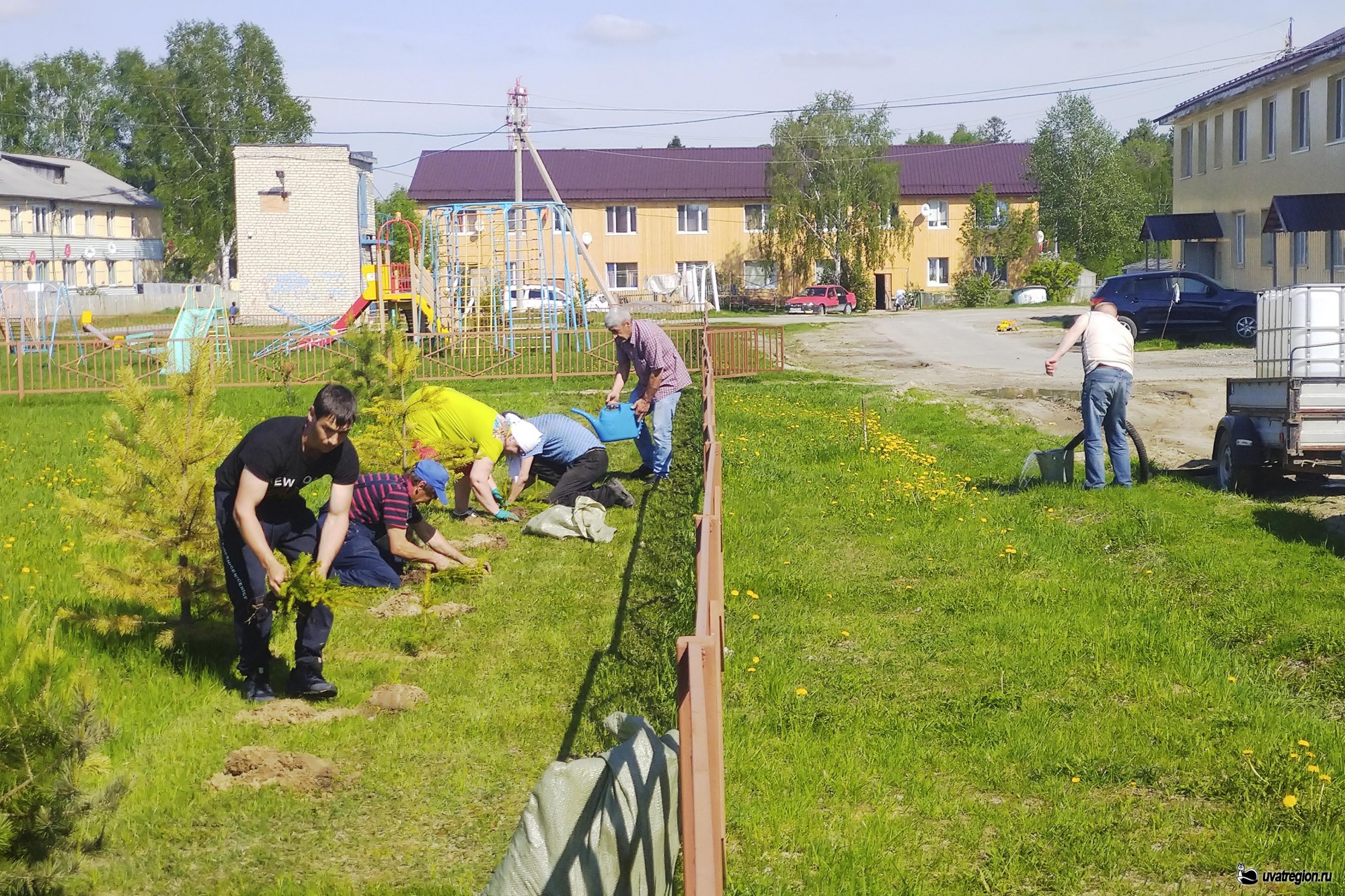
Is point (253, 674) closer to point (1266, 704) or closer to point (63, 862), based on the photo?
point (63, 862)

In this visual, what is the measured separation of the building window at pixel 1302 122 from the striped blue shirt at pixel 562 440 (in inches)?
1045

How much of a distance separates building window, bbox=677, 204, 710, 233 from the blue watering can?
5282 centimetres

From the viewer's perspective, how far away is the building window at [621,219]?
6419 centimetres

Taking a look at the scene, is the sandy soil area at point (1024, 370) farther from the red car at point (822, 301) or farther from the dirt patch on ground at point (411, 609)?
the red car at point (822, 301)

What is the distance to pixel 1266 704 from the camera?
18.6 ft

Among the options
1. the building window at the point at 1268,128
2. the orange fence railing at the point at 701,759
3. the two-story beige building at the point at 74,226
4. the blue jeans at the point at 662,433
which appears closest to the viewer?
the orange fence railing at the point at 701,759

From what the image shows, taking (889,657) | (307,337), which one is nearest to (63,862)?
(889,657)

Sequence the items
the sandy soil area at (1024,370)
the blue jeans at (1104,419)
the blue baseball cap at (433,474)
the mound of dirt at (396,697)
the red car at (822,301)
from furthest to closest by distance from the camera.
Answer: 1. the red car at (822,301)
2. the sandy soil area at (1024,370)
3. the blue jeans at (1104,419)
4. the blue baseball cap at (433,474)
5. the mound of dirt at (396,697)

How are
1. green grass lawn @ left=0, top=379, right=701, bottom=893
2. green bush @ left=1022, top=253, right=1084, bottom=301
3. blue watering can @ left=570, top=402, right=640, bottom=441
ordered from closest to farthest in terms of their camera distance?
green grass lawn @ left=0, top=379, right=701, bottom=893 → blue watering can @ left=570, top=402, right=640, bottom=441 → green bush @ left=1022, top=253, right=1084, bottom=301

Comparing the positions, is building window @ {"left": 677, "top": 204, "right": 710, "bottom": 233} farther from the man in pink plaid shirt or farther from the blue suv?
the man in pink plaid shirt

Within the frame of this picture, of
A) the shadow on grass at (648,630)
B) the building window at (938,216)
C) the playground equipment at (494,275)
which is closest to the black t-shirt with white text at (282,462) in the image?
the shadow on grass at (648,630)

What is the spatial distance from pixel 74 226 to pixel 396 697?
7001 cm

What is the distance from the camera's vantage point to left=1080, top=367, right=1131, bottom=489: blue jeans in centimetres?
1064

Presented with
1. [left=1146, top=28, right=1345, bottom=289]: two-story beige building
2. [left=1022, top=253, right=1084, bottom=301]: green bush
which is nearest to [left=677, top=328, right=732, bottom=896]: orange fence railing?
[left=1146, top=28, right=1345, bottom=289]: two-story beige building
